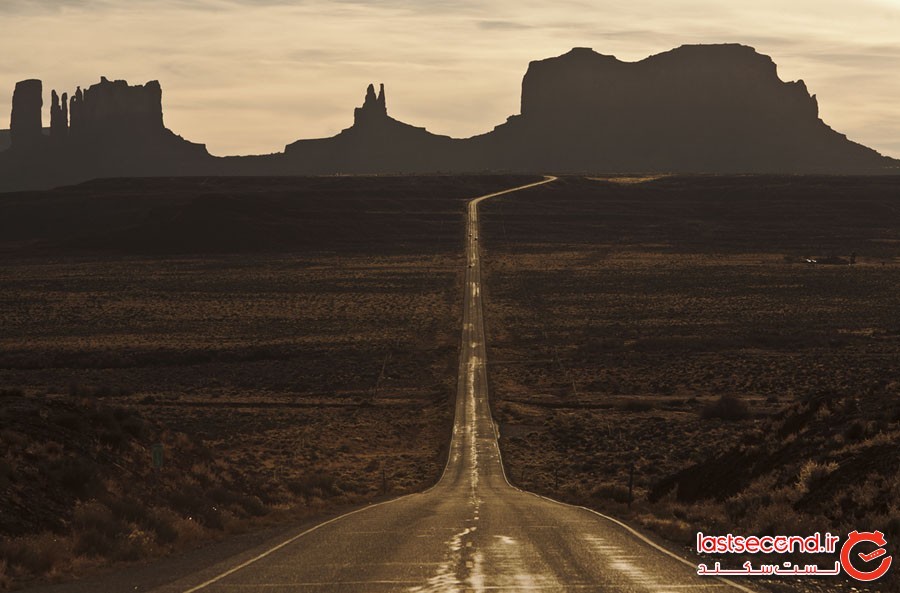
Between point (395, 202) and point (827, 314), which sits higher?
point (395, 202)

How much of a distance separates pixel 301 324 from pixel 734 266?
53756mm

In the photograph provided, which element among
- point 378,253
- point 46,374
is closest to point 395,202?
point 378,253

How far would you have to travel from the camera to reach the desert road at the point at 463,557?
48.7 feet

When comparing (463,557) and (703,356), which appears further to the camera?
(703,356)

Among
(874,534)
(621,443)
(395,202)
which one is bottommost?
(621,443)

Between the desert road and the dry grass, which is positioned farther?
the dry grass

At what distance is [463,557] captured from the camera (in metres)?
16.9

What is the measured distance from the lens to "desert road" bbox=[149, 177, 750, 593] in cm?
1485

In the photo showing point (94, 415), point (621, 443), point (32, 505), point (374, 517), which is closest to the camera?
point (32, 505)

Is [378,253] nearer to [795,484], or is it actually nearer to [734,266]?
[734,266]

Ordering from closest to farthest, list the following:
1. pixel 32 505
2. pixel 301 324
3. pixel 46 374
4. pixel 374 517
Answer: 1. pixel 32 505
2. pixel 374 517
3. pixel 46 374
4. pixel 301 324

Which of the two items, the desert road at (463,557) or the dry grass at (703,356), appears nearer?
the desert road at (463,557)

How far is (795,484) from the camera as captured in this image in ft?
66.8

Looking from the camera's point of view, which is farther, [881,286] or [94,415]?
[881,286]
